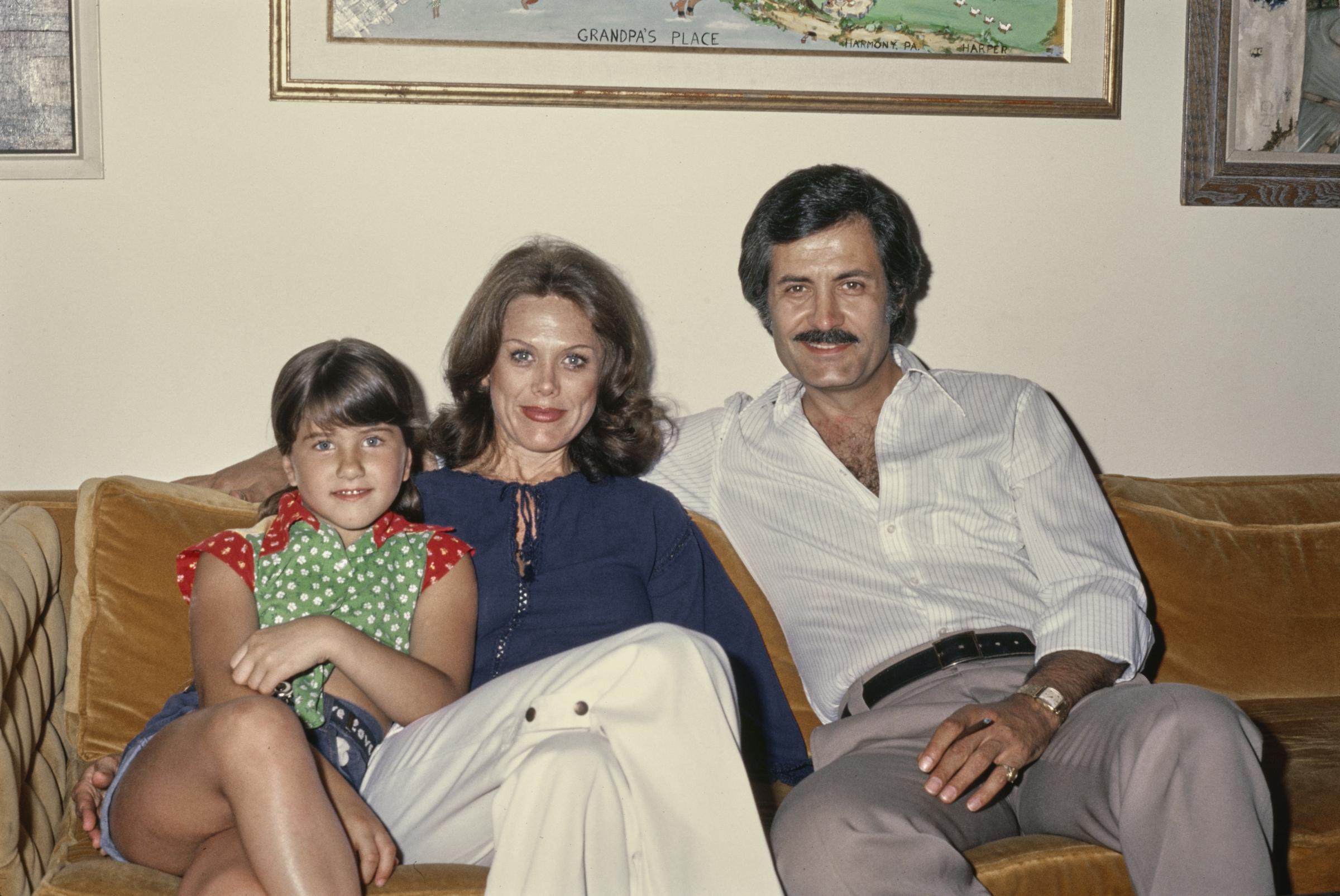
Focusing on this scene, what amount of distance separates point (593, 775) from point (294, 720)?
0.37 meters

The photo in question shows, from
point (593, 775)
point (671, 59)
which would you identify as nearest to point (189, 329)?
point (671, 59)

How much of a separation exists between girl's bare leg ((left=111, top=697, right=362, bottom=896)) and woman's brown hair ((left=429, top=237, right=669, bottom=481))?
2.40 feet

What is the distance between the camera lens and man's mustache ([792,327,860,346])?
6.49 ft

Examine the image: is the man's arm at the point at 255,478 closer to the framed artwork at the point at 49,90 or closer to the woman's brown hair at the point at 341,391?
the woman's brown hair at the point at 341,391

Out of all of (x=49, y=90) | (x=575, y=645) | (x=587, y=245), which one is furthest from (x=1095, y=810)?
(x=49, y=90)

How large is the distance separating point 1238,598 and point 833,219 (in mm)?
1125

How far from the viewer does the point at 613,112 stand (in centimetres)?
233

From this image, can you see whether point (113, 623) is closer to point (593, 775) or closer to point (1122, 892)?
point (593, 775)

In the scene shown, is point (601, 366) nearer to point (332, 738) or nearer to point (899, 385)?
point (899, 385)

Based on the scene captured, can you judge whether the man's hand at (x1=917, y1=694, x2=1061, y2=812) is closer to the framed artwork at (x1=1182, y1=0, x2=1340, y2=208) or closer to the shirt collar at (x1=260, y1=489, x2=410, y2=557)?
the shirt collar at (x1=260, y1=489, x2=410, y2=557)

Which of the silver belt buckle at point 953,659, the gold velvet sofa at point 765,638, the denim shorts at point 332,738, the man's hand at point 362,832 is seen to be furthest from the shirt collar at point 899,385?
the man's hand at point 362,832

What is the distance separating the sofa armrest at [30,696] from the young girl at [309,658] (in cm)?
14

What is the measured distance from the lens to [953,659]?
6.07 ft

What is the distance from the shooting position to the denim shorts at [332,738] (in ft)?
5.17
